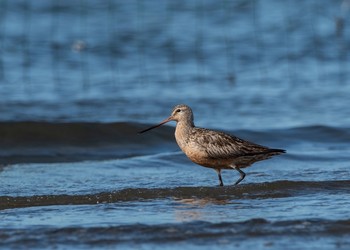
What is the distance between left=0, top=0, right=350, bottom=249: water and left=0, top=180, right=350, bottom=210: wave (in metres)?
0.02

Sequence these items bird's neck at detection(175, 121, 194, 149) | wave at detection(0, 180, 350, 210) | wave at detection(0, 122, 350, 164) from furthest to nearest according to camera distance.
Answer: wave at detection(0, 122, 350, 164), bird's neck at detection(175, 121, 194, 149), wave at detection(0, 180, 350, 210)

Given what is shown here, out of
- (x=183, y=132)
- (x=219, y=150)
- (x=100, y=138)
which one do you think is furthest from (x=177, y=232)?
(x=100, y=138)

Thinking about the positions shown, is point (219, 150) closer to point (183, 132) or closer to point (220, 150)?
point (220, 150)

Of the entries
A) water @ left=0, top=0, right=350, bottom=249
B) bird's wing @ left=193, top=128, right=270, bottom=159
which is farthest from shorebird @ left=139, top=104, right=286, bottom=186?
water @ left=0, top=0, right=350, bottom=249

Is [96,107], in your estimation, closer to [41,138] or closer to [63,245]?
[41,138]

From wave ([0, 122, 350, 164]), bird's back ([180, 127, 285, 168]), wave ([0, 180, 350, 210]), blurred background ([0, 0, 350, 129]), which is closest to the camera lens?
wave ([0, 180, 350, 210])

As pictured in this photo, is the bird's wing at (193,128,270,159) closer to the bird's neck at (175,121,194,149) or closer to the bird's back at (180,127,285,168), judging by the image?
the bird's back at (180,127,285,168)

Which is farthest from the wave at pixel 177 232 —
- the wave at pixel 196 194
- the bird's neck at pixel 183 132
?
the bird's neck at pixel 183 132

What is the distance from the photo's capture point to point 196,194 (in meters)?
9.84

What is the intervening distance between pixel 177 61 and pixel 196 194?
9268 millimetres

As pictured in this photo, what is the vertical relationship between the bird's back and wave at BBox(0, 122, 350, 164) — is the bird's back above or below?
below

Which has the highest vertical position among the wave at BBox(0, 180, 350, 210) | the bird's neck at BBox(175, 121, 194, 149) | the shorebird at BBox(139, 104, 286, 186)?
the bird's neck at BBox(175, 121, 194, 149)

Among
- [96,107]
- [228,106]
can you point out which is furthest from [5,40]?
[228,106]

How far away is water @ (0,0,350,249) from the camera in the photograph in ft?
26.8
